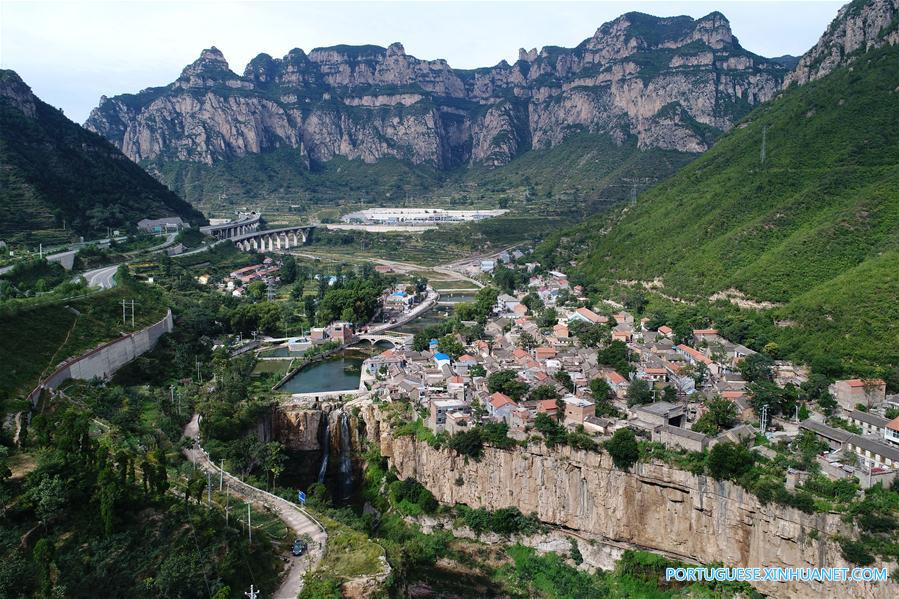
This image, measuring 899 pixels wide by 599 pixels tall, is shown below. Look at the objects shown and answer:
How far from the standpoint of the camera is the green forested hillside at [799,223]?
38.2m

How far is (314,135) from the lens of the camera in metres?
185

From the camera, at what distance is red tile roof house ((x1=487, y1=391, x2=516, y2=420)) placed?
31.8 metres

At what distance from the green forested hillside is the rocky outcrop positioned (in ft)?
7.91

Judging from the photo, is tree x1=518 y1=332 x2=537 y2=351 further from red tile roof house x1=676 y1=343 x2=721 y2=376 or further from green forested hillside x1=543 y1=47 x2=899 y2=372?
green forested hillside x1=543 y1=47 x2=899 y2=372

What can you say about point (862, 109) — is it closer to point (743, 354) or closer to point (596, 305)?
point (596, 305)

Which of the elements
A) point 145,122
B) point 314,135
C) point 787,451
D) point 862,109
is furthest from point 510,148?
point 787,451

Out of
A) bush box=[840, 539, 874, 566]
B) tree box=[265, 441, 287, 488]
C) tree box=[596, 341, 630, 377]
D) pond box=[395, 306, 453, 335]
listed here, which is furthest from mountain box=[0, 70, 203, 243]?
bush box=[840, 539, 874, 566]

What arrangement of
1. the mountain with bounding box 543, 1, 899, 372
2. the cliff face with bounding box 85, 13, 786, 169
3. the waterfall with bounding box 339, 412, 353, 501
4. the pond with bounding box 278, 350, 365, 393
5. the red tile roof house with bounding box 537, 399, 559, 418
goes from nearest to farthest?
the red tile roof house with bounding box 537, 399, 559, 418
the waterfall with bounding box 339, 412, 353, 501
the mountain with bounding box 543, 1, 899, 372
the pond with bounding box 278, 350, 365, 393
the cliff face with bounding box 85, 13, 786, 169

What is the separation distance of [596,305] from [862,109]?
30.1m

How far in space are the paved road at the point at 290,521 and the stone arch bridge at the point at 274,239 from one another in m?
74.0

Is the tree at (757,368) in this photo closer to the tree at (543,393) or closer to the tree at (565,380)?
the tree at (565,380)

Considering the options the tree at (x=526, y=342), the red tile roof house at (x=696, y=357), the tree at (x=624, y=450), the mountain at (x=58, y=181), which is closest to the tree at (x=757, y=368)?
the red tile roof house at (x=696, y=357)

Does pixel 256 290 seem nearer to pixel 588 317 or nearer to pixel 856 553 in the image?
pixel 588 317

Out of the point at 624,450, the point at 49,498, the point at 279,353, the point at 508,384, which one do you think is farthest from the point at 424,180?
the point at 49,498
